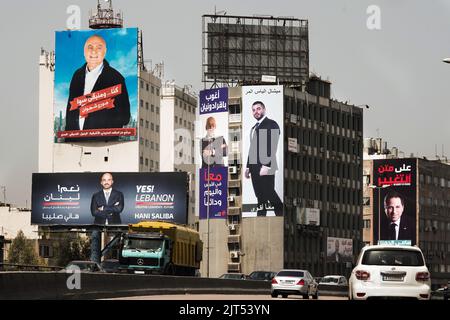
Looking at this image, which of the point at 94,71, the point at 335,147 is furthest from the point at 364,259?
the point at 94,71

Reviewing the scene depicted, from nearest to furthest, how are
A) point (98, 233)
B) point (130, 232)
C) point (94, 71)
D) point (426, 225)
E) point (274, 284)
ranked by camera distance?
1. point (274, 284)
2. point (130, 232)
3. point (98, 233)
4. point (94, 71)
5. point (426, 225)

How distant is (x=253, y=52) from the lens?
520 ft

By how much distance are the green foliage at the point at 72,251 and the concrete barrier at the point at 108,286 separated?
351ft

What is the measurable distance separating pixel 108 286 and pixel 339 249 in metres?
124

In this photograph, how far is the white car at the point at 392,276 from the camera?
3288 cm

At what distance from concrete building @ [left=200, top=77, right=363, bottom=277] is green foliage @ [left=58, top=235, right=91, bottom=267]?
1951 cm

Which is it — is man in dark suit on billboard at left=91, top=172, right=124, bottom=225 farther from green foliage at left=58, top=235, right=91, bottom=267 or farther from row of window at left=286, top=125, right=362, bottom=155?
green foliage at left=58, top=235, right=91, bottom=267

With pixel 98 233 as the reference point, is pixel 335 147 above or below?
above

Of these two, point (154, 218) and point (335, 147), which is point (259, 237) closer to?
point (335, 147)

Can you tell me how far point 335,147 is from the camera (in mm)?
171875

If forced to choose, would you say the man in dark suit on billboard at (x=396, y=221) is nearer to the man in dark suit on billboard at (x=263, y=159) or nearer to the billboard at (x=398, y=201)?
the billboard at (x=398, y=201)

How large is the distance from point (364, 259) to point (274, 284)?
23.8 metres

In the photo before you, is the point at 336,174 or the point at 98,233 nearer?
the point at 98,233

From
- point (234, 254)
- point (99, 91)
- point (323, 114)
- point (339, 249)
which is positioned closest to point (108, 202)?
point (234, 254)
